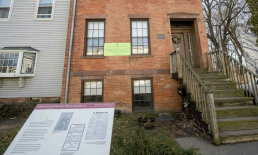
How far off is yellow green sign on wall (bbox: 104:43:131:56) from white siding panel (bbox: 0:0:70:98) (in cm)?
296

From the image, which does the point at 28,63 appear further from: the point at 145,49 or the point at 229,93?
the point at 229,93

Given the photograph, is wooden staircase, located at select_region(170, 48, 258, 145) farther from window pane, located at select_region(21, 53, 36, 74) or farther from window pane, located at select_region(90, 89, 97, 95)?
window pane, located at select_region(21, 53, 36, 74)

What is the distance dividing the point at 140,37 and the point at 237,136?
5.36 meters

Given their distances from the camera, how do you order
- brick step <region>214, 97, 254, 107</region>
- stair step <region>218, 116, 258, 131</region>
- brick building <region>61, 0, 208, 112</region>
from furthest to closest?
brick building <region>61, 0, 208, 112</region>
brick step <region>214, 97, 254, 107</region>
stair step <region>218, 116, 258, 131</region>

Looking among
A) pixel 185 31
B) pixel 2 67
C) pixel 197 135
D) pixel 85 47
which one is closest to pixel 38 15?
pixel 2 67

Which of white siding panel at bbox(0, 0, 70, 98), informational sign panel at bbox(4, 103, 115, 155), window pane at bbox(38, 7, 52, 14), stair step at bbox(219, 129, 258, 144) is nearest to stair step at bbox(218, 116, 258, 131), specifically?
stair step at bbox(219, 129, 258, 144)

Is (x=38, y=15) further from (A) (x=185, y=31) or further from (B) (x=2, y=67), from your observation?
(A) (x=185, y=31)

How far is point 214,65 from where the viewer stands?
578cm

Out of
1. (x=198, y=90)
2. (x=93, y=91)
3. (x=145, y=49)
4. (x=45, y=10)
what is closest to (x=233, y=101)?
(x=198, y=90)

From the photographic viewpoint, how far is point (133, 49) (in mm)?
6195

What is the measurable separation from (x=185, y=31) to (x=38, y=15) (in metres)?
9.00

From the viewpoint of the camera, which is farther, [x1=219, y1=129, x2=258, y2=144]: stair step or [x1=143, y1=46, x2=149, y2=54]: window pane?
[x1=143, y1=46, x2=149, y2=54]: window pane

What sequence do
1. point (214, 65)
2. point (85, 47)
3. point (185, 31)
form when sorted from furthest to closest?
point (185, 31) < point (85, 47) < point (214, 65)

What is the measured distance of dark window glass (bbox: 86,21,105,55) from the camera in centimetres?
618
